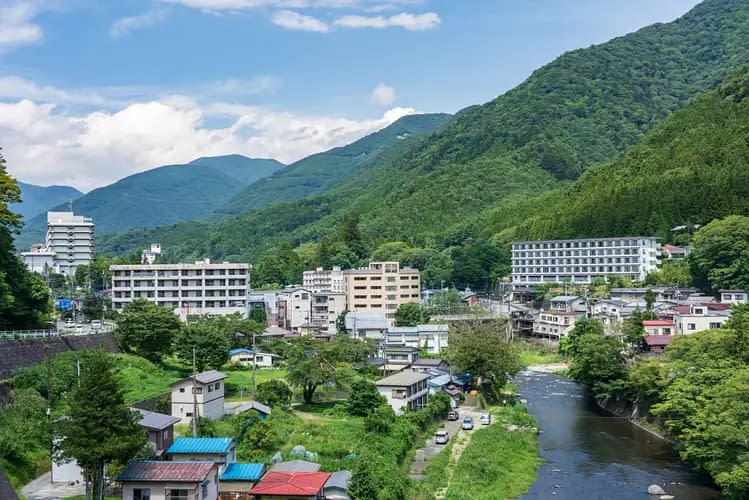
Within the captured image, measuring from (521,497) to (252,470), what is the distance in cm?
936

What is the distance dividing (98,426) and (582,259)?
60.6m

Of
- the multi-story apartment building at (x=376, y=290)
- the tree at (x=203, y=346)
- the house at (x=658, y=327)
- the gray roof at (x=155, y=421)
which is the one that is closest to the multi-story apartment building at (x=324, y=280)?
the multi-story apartment building at (x=376, y=290)

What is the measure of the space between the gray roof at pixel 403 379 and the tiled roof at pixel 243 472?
41.3 feet

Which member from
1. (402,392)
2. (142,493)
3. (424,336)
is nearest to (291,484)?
(142,493)

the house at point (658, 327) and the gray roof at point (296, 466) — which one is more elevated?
the house at point (658, 327)

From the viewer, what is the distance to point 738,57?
567 ft

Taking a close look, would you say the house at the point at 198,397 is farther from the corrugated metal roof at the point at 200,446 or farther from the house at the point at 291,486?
the house at the point at 291,486

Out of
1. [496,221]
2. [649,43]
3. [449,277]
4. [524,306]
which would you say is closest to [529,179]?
[496,221]

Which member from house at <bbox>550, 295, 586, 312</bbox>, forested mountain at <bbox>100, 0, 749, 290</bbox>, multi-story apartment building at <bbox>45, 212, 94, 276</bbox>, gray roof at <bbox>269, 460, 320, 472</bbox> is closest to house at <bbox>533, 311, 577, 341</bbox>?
house at <bbox>550, 295, 586, 312</bbox>

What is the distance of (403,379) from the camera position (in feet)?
110

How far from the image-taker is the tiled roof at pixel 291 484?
62.2 feet

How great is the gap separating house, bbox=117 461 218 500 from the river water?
39.4 feet

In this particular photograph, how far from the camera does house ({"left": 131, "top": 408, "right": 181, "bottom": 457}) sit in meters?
20.5

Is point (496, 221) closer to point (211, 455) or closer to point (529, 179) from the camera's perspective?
point (529, 179)
